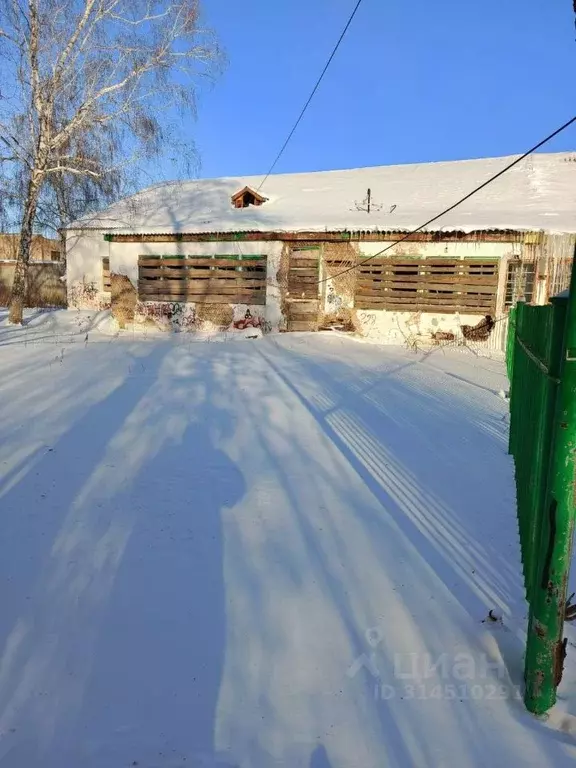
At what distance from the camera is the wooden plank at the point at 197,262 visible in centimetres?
1379

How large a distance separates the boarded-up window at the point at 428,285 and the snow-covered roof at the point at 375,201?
95 cm

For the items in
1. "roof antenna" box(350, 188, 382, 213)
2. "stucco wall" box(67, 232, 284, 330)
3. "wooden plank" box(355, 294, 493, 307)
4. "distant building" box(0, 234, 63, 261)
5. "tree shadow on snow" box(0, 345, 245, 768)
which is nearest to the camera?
"tree shadow on snow" box(0, 345, 245, 768)

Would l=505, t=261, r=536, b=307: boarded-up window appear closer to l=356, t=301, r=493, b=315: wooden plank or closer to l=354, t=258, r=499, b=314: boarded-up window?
l=354, t=258, r=499, b=314: boarded-up window

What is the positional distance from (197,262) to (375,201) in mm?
6848

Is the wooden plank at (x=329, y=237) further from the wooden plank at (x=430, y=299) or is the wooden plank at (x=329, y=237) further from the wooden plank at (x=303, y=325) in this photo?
the wooden plank at (x=303, y=325)

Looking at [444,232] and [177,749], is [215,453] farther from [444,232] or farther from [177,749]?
[444,232]

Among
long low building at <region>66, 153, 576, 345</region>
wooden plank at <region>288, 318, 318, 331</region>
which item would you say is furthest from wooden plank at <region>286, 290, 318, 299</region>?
wooden plank at <region>288, 318, 318, 331</region>

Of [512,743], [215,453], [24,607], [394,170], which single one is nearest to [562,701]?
[512,743]

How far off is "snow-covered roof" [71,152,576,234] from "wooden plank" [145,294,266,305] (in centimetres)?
193

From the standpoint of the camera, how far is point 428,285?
1272 centimetres

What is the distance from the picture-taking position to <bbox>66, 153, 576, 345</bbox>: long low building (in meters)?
12.1

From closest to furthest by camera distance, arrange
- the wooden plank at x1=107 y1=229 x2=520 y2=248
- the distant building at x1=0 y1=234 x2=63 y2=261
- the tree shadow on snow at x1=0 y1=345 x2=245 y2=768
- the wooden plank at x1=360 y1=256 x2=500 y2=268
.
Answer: the tree shadow on snow at x1=0 y1=345 x2=245 y2=768, the wooden plank at x1=107 y1=229 x2=520 y2=248, the wooden plank at x1=360 y1=256 x2=500 y2=268, the distant building at x1=0 y1=234 x2=63 y2=261

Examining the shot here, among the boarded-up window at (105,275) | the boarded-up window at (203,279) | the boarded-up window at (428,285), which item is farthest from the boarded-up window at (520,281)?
the boarded-up window at (105,275)

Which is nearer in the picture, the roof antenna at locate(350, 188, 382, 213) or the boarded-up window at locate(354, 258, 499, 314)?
the boarded-up window at locate(354, 258, 499, 314)
